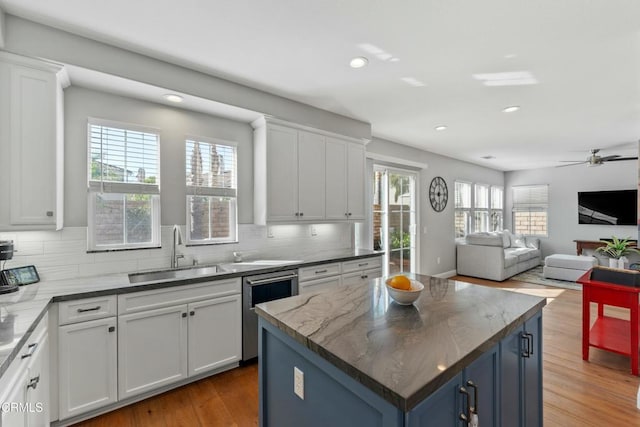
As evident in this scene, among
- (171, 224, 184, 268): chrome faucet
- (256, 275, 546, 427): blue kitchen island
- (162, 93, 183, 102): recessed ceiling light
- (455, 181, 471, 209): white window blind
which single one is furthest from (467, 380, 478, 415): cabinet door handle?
(455, 181, 471, 209): white window blind

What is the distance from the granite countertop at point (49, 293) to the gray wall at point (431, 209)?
122 inches

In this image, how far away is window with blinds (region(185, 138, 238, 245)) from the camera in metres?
2.99

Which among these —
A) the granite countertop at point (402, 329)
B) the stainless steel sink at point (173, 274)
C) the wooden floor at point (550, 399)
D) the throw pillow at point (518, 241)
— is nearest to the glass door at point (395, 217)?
the wooden floor at point (550, 399)

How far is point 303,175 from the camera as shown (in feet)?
11.3

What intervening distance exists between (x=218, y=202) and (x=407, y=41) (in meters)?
2.29

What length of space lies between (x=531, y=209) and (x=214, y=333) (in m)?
8.72

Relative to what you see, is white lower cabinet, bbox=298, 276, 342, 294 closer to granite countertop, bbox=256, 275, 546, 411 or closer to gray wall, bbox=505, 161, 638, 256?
granite countertop, bbox=256, 275, 546, 411

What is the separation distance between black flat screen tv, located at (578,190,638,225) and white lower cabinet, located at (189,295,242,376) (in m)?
8.47

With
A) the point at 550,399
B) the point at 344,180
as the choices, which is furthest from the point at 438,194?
the point at 550,399

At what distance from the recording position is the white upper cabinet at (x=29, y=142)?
6.26 feet

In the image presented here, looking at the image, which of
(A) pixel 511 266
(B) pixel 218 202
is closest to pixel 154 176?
(B) pixel 218 202

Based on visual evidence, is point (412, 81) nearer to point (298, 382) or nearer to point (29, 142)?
point (298, 382)

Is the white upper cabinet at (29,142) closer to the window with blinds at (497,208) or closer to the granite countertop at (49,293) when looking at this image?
the granite countertop at (49,293)

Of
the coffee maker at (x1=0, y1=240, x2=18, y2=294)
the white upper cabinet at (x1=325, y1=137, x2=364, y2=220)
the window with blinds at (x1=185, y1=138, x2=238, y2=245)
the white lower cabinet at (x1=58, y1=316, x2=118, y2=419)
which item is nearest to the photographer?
the coffee maker at (x1=0, y1=240, x2=18, y2=294)
